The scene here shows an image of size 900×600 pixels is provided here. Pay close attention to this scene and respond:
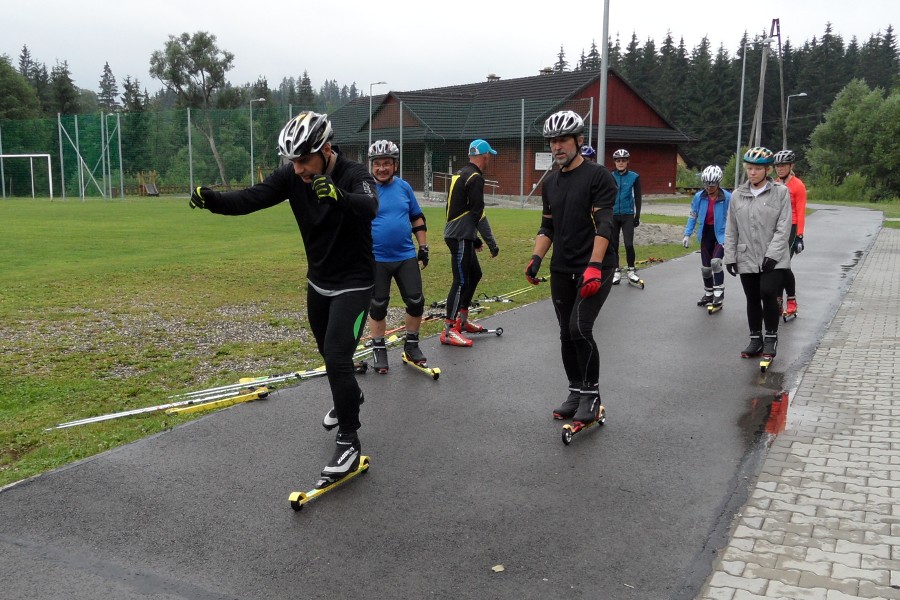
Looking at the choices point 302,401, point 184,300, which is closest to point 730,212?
point 302,401

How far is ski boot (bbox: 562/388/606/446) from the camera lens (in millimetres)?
5736

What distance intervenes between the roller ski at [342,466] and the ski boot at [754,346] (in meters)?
4.74

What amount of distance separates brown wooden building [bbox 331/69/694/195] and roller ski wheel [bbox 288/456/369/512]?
31313mm

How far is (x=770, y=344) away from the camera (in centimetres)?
795

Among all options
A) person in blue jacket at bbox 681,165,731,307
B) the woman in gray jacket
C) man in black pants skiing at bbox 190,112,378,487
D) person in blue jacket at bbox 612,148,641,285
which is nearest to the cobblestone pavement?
the woman in gray jacket

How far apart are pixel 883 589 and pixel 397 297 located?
926cm

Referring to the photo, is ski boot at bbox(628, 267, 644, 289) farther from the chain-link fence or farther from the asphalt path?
the chain-link fence

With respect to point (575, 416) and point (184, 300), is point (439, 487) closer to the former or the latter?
point (575, 416)

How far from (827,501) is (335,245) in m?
3.13

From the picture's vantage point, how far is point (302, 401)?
21.1ft

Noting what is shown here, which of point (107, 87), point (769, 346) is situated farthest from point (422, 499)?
point (107, 87)

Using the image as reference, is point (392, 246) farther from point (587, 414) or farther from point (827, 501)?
point (827, 501)

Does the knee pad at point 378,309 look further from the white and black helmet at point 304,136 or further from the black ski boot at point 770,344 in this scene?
the black ski boot at point 770,344

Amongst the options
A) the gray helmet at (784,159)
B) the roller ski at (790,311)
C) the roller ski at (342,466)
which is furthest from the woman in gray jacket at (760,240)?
the roller ski at (342,466)
